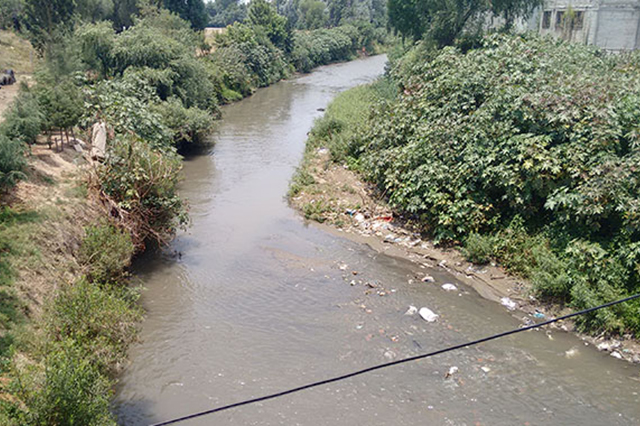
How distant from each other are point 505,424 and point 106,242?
7.82m

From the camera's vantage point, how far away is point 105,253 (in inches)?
387

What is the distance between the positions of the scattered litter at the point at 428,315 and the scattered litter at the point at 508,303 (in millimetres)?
1491

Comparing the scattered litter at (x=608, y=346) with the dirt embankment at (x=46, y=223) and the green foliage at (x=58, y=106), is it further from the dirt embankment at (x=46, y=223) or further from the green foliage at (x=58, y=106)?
the green foliage at (x=58, y=106)

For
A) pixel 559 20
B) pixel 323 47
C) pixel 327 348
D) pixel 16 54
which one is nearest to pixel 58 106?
pixel 327 348

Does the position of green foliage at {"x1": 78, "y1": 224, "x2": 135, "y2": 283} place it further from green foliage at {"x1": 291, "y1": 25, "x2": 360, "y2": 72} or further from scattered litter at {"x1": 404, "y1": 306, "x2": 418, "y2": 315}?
green foliage at {"x1": 291, "y1": 25, "x2": 360, "y2": 72}

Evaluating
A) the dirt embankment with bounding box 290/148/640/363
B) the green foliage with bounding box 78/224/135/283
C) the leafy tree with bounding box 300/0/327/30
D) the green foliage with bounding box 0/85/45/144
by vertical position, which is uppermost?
the leafy tree with bounding box 300/0/327/30

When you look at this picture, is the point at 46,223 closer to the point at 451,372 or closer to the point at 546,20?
the point at 451,372

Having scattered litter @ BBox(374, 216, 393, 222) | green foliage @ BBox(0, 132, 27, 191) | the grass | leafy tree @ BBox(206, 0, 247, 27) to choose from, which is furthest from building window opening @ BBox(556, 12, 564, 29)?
leafy tree @ BBox(206, 0, 247, 27)

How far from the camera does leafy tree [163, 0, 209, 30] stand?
39.9 meters

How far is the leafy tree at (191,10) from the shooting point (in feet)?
131

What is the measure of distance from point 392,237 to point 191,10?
3519cm

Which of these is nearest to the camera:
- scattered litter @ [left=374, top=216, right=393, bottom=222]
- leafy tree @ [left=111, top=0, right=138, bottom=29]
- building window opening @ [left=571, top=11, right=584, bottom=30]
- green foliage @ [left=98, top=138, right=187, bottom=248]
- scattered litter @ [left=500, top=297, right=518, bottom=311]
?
scattered litter @ [left=500, top=297, right=518, bottom=311]

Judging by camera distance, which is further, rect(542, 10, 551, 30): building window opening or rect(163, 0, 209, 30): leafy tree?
rect(163, 0, 209, 30): leafy tree

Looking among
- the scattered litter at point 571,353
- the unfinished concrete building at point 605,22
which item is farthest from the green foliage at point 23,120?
the unfinished concrete building at point 605,22
